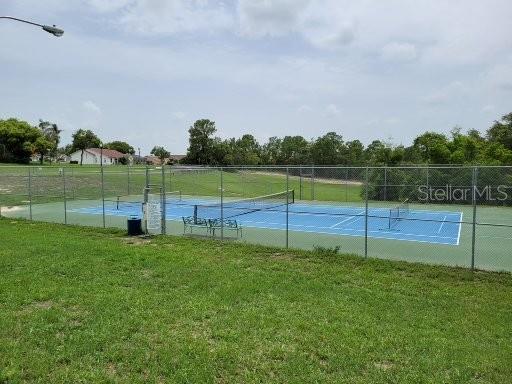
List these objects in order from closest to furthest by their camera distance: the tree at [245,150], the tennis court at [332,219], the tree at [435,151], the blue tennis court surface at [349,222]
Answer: the blue tennis court surface at [349,222] < the tennis court at [332,219] < the tree at [435,151] < the tree at [245,150]

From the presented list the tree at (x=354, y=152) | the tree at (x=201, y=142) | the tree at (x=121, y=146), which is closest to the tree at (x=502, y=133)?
the tree at (x=354, y=152)

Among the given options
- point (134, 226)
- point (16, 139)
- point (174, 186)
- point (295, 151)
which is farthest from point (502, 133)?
point (16, 139)

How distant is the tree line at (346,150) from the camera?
44188 millimetres

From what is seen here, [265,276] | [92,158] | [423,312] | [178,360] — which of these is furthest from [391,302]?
[92,158]

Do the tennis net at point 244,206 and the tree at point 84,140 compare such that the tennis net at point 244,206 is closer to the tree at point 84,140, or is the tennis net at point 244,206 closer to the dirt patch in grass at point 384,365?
the dirt patch in grass at point 384,365

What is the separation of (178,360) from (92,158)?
12181 cm

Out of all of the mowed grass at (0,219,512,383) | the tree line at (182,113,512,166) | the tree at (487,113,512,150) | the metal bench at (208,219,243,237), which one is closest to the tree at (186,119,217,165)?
the tree line at (182,113,512,166)

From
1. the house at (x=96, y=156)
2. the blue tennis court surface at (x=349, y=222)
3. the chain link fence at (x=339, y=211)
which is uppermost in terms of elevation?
the house at (x=96, y=156)

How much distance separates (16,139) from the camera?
76250 millimetres

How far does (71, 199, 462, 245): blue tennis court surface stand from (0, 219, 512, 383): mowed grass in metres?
6.16

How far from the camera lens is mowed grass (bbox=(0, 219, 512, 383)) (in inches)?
205

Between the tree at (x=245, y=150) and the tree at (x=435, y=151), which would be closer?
the tree at (x=435, y=151)

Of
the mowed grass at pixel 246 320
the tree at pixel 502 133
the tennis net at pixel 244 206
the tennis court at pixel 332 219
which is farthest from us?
the tree at pixel 502 133

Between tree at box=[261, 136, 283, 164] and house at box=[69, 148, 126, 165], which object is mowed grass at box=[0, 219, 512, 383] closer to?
tree at box=[261, 136, 283, 164]
